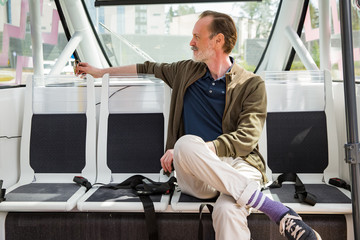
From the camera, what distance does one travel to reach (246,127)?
2523 millimetres

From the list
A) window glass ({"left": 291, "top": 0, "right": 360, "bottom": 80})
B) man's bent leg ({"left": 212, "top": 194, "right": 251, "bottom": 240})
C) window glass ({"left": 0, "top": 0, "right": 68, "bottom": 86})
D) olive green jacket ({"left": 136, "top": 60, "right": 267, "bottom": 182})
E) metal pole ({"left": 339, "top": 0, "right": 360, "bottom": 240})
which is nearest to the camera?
metal pole ({"left": 339, "top": 0, "right": 360, "bottom": 240})

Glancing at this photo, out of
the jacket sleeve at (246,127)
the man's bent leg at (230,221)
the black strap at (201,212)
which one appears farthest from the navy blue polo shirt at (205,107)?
the man's bent leg at (230,221)

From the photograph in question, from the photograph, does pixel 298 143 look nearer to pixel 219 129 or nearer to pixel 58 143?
pixel 219 129

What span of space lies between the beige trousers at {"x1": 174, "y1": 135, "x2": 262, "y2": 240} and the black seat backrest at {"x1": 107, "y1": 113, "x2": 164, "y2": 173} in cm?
71

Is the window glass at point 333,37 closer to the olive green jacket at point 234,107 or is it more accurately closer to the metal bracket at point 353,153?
the olive green jacket at point 234,107

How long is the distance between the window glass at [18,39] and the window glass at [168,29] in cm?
108

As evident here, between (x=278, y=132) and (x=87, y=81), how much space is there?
139 cm

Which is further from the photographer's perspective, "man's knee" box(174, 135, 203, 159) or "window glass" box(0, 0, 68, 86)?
"window glass" box(0, 0, 68, 86)

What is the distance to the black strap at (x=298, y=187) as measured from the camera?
94.3 inches

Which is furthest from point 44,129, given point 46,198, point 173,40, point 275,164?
point 173,40

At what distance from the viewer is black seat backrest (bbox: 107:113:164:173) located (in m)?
3.04

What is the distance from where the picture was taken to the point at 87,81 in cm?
314

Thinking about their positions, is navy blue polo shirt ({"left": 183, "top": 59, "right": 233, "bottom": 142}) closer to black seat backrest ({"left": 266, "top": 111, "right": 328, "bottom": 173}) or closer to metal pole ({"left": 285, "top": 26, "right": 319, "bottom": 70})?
black seat backrest ({"left": 266, "top": 111, "right": 328, "bottom": 173})

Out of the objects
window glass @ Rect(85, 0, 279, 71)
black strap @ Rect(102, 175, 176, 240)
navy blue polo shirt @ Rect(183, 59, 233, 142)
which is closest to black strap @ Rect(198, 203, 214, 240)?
Result: black strap @ Rect(102, 175, 176, 240)
